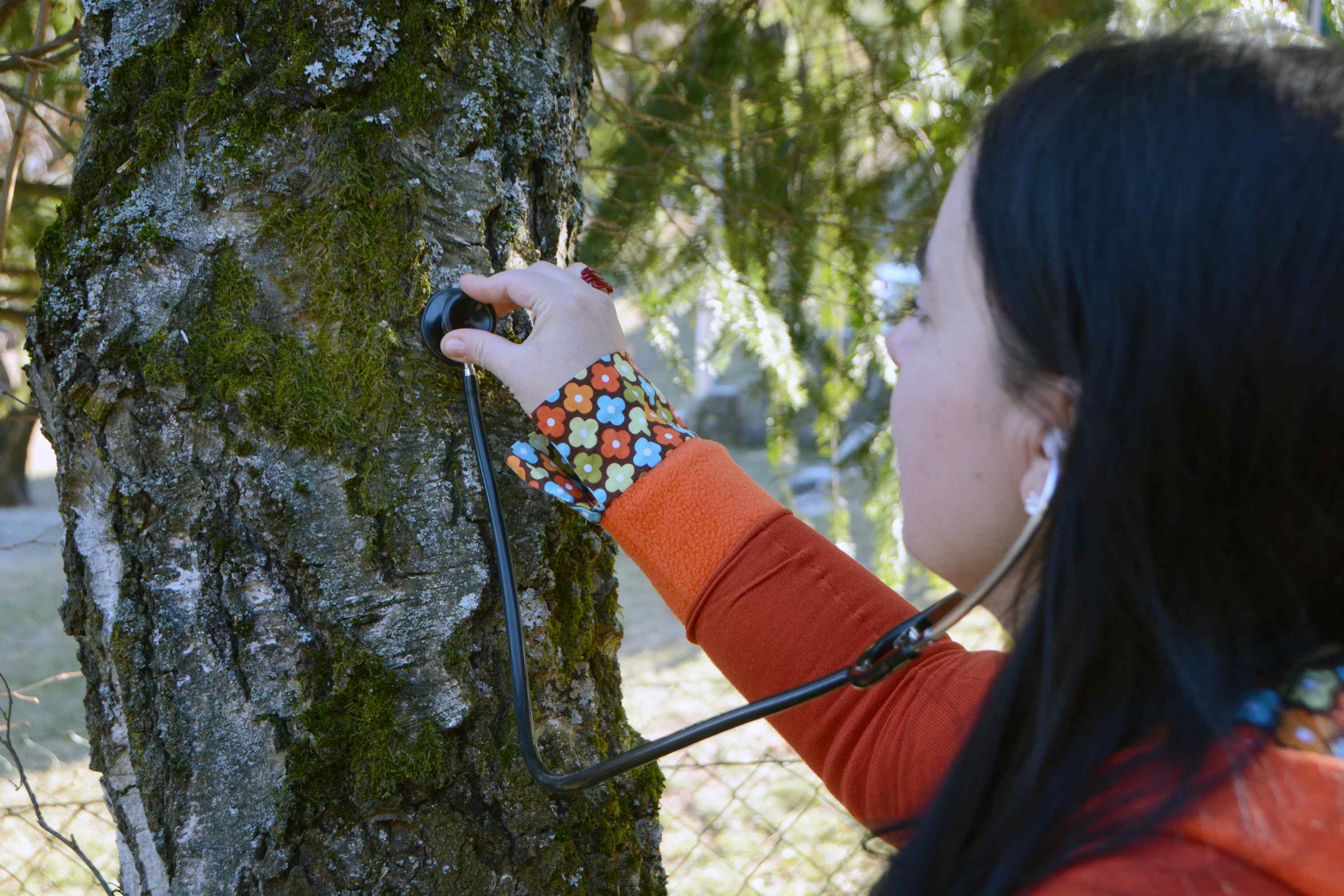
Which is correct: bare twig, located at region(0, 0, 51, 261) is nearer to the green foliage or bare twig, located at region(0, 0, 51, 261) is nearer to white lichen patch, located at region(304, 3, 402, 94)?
white lichen patch, located at region(304, 3, 402, 94)

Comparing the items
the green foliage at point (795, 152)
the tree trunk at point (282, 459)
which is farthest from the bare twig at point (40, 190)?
the tree trunk at point (282, 459)

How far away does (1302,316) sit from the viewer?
0.55 meters

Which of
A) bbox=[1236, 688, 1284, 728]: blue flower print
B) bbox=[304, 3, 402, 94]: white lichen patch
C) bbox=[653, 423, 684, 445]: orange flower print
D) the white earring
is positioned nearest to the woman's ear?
the white earring

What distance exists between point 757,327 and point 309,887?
1616 mm

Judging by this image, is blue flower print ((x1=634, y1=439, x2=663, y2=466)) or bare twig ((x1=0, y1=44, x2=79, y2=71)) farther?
bare twig ((x1=0, y1=44, x2=79, y2=71))

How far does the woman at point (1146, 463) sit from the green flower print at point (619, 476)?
0.30m

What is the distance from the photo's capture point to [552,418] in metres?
0.93

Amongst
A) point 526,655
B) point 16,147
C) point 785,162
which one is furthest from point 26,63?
point 785,162

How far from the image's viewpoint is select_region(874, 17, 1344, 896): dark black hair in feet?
1.82

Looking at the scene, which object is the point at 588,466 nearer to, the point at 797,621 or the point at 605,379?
the point at 605,379

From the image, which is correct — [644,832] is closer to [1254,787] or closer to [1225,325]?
[1254,787]

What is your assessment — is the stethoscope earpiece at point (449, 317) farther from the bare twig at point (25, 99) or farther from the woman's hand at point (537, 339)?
the bare twig at point (25, 99)

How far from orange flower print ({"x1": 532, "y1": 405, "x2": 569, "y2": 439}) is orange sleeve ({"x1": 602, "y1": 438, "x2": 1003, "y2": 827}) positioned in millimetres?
95

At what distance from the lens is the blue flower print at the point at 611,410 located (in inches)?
37.0
